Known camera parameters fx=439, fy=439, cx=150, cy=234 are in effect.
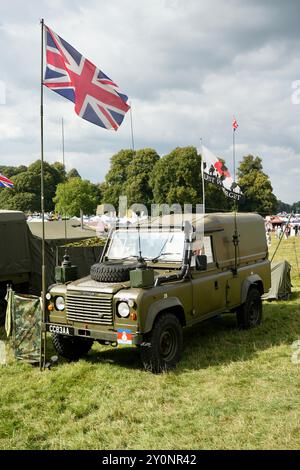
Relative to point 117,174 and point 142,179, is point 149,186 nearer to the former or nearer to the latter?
point 142,179

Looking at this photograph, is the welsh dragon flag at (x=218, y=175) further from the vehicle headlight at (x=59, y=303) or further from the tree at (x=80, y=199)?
the tree at (x=80, y=199)

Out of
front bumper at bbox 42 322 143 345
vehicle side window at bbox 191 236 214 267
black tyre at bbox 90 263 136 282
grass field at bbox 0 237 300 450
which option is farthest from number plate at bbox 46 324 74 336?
vehicle side window at bbox 191 236 214 267

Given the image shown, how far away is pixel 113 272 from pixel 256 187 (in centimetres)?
6128

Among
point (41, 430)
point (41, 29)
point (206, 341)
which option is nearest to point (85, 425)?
point (41, 430)

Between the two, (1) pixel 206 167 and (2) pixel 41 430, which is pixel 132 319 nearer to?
(2) pixel 41 430

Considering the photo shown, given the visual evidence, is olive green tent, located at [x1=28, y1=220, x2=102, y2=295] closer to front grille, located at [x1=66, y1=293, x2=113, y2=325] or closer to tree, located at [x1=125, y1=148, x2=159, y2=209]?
front grille, located at [x1=66, y1=293, x2=113, y2=325]

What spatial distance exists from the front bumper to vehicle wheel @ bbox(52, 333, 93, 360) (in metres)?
0.39

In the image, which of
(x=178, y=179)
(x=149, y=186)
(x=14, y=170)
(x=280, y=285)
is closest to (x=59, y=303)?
(x=280, y=285)

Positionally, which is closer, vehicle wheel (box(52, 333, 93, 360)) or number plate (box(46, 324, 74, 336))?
number plate (box(46, 324, 74, 336))

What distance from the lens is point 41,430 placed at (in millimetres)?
4812

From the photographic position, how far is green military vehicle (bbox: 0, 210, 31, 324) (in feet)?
34.9

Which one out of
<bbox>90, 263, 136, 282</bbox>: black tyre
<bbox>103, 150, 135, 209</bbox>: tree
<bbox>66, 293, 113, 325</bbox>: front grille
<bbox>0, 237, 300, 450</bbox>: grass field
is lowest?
<bbox>0, 237, 300, 450</bbox>: grass field

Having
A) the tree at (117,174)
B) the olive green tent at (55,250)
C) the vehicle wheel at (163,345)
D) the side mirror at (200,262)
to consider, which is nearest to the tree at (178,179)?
the tree at (117,174)

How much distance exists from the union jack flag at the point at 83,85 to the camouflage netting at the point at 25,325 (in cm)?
321
